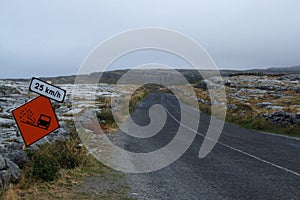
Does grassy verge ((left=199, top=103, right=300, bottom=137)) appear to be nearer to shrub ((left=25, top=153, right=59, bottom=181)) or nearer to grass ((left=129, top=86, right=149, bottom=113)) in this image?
grass ((left=129, top=86, right=149, bottom=113))

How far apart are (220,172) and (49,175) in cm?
442

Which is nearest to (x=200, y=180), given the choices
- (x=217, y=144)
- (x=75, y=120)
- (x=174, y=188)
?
(x=174, y=188)

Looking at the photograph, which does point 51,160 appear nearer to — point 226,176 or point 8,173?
point 8,173

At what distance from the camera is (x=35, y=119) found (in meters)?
7.44

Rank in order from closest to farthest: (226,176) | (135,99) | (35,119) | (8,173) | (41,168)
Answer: (8,173) → (35,119) → (41,168) → (226,176) → (135,99)

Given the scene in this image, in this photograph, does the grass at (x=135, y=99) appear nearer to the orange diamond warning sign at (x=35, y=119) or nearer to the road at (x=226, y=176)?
the road at (x=226, y=176)

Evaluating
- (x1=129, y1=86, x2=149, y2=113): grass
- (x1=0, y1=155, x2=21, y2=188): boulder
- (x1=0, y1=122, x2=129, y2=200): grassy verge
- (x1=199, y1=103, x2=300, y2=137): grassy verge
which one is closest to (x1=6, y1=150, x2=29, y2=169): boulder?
(x1=0, y1=122, x2=129, y2=200): grassy verge

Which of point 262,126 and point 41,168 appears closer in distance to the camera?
point 41,168

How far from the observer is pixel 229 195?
23.3 ft

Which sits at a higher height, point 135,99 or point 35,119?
point 35,119

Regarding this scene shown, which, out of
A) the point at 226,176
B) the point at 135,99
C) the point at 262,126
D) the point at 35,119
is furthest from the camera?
the point at 135,99

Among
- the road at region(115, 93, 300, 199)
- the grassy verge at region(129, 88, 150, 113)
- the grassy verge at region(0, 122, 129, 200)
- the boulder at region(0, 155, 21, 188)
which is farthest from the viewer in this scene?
the grassy verge at region(129, 88, 150, 113)

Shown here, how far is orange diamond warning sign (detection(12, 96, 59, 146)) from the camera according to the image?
7.27 m

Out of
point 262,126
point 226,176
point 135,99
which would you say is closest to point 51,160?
point 226,176
